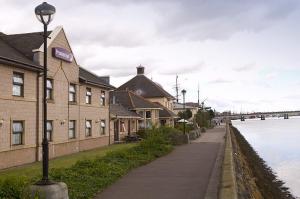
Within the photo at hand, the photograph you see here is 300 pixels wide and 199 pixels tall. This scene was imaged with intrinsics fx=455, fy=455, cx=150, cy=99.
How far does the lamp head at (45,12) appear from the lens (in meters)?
10.0

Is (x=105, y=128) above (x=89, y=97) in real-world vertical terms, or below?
below

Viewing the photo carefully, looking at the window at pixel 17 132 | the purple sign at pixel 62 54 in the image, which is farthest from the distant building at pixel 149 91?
the window at pixel 17 132

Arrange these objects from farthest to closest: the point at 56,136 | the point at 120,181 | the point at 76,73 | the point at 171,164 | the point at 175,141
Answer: the point at 175,141
the point at 76,73
the point at 56,136
the point at 171,164
the point at 120,181

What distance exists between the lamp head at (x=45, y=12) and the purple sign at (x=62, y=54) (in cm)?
1682

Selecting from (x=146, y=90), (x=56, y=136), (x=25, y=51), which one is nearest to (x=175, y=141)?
(x=56, y=136)

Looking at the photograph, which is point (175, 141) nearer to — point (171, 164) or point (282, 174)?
point (282, 174)

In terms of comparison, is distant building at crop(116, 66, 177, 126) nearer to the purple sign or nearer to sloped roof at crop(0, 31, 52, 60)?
the purple sign

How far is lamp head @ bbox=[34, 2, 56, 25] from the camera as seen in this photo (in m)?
10.0

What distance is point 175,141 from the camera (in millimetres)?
36219

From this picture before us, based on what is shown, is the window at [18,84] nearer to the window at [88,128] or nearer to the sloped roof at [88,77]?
the sloped roof at [88,77]

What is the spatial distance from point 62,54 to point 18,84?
17.3 ft

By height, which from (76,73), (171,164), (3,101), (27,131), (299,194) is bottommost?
(299,194)

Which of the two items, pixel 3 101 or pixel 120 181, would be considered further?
pixel 3 101

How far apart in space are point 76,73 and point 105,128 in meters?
8.25
